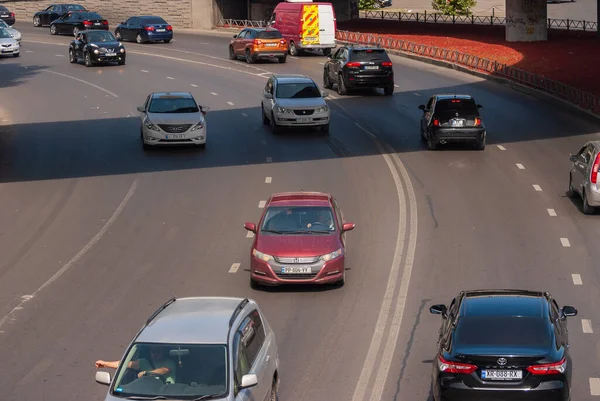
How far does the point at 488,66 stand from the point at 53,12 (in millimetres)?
36148

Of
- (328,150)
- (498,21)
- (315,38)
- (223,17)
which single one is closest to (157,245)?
(328,150)

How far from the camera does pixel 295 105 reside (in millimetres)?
36062

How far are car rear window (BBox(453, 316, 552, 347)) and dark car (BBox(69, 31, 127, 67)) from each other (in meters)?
45.2

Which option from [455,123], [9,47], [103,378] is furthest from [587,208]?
[9,47]

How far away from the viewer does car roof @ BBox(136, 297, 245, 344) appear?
11.8 meters

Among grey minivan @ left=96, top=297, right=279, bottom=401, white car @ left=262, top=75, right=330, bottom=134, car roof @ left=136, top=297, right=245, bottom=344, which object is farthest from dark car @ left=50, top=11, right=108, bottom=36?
grey minivan @ left=96, top=297, right=279, bottom=401

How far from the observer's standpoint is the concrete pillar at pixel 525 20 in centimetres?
6106

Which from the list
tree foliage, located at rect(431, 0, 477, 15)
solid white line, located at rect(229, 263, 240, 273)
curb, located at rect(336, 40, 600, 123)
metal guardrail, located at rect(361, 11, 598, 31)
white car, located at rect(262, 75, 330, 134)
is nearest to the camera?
solid white line, located at rect(229, 263, 240, 273)

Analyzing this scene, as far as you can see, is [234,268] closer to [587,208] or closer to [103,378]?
[587,208]

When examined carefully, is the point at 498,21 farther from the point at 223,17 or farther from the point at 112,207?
the point at 112,207

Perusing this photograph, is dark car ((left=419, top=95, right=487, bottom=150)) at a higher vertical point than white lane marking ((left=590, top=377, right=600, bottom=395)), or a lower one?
higher

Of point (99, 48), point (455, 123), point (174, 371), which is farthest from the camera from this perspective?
point (99, 48)

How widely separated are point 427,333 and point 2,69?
43.7 meters

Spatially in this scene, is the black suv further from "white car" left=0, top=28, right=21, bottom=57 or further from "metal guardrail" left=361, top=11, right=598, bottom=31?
"metal guardrail" left=361, top=11, right=598, bottom=31
